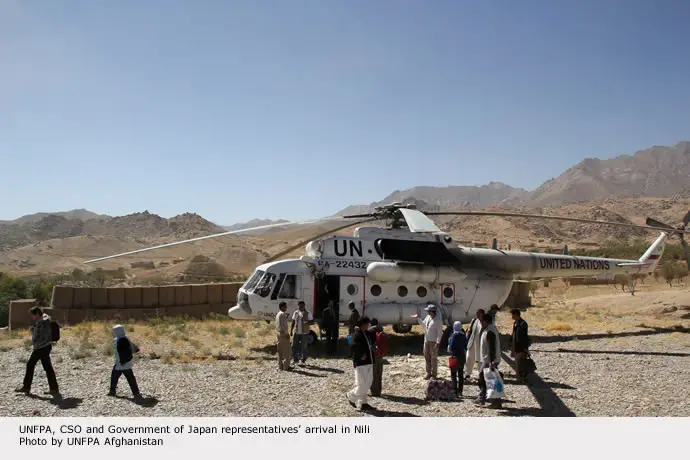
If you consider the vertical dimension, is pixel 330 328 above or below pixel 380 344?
below

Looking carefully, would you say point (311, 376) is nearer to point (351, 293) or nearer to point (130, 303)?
point (351, 293)

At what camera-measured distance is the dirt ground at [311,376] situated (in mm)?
8125

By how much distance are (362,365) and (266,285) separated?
6147 millimetres

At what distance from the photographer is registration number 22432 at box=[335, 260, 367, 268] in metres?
14.0

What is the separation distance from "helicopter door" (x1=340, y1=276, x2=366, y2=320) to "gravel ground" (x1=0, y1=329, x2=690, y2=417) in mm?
1849

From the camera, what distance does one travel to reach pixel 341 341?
15320mm

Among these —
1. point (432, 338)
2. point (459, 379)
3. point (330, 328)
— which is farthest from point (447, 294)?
point (459, 379)

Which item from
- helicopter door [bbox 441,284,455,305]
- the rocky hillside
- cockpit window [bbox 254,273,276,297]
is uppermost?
the rocky hillside

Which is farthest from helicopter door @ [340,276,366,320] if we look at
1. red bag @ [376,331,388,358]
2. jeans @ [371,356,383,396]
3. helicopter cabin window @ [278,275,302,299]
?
red bag @ [376,331,388,358]

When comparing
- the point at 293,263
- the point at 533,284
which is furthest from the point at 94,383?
the point at 533,284

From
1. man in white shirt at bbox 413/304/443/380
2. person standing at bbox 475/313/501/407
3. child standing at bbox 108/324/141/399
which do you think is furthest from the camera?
man in white shirt at bbox 413/304/443/380

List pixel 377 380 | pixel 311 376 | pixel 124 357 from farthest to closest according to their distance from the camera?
pixel 311 376
pixel 377 380
pixel 124 357

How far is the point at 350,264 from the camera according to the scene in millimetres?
14023

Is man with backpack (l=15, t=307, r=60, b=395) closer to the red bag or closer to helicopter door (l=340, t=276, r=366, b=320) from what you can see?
the red bag
